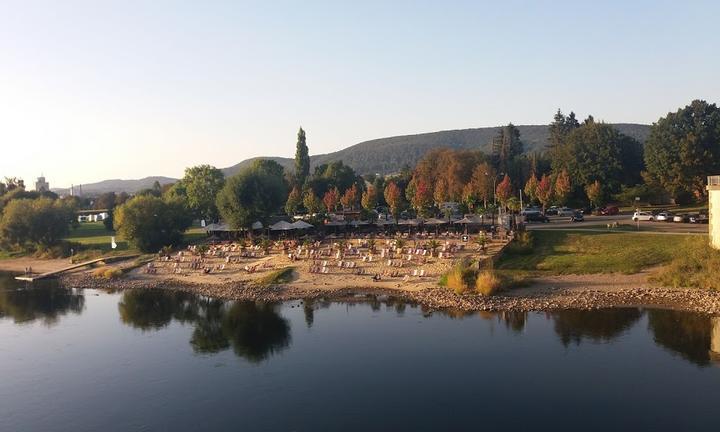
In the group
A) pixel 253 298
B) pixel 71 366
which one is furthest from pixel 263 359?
pixel 253 298

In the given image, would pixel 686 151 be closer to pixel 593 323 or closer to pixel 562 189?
pixel 562 189

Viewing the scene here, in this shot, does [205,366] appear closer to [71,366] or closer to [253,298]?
[71,366]

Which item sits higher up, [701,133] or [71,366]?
[701,133]

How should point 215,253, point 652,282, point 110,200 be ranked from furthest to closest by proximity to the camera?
point 110,200, point 215,253, point 652,282

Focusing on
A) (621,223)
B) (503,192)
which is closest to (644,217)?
(621,223)

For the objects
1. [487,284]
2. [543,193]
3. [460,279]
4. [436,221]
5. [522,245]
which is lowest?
[487,284]
